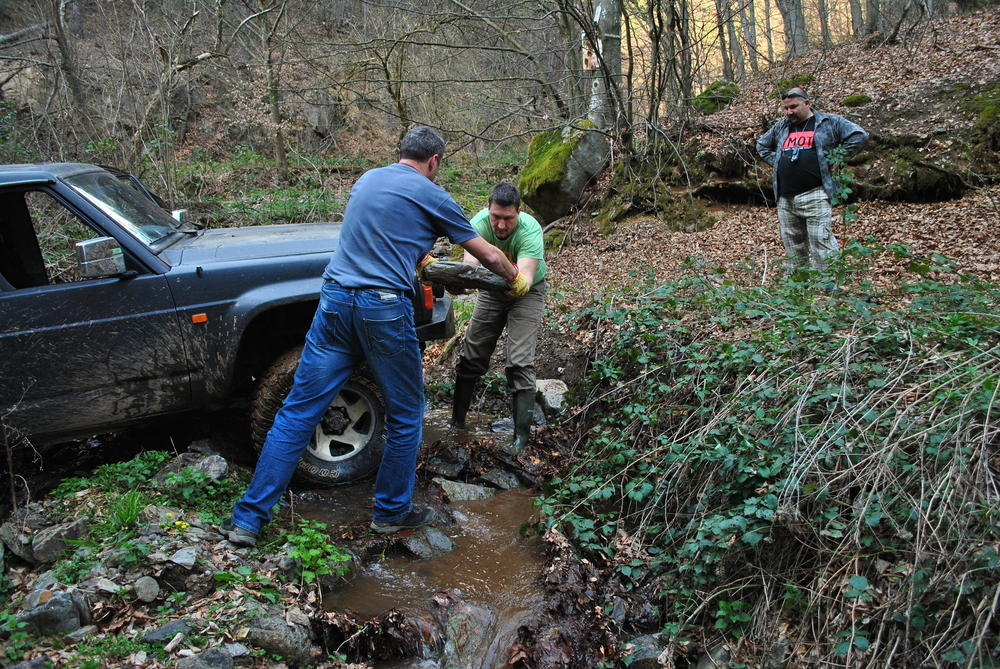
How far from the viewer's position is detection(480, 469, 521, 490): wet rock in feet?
14.6

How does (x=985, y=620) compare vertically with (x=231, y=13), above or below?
below

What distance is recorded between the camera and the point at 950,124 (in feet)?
28.4

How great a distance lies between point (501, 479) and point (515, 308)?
1205 millimetres

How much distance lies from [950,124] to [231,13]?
14224 mm

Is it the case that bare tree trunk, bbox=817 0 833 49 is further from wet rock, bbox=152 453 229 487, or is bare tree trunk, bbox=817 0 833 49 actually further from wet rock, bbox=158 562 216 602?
wet rock, bbox=158 562 216 602

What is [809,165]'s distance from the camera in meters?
5.79

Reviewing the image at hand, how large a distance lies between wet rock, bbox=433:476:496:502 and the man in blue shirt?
0.86 metres

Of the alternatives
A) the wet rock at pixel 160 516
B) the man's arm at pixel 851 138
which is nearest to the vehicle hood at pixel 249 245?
the wet rock at pixel 160 516

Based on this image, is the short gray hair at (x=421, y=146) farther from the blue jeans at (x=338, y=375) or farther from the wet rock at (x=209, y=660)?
the wet rock at (x=209, y=660)

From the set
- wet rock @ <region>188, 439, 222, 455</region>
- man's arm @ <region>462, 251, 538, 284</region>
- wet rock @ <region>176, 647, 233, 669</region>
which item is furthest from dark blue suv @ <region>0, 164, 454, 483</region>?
wet rock @ <region>176, 647, 233, 669</region>

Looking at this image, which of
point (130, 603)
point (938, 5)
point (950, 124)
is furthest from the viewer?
point (938, 5)

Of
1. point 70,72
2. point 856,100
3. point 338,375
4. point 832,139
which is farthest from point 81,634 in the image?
point 856,100

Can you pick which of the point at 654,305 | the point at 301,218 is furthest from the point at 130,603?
the point at 301,218

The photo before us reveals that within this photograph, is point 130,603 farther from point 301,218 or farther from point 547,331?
point 301,218
